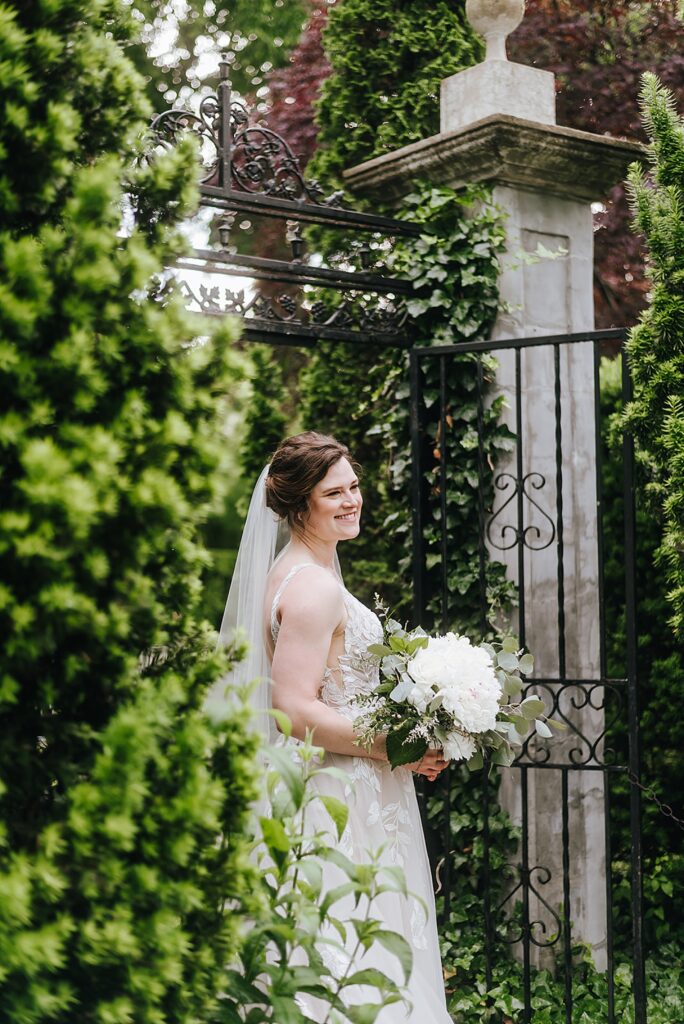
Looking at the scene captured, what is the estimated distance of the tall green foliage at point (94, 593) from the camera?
4.82ft

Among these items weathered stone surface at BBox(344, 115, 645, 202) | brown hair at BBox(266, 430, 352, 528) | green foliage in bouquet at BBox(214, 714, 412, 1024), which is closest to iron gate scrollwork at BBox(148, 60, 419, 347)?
weathered stone surface at BBox(344, 115, 645, 202)

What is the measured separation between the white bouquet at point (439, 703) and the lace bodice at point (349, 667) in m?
0.09

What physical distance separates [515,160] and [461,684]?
2724mm

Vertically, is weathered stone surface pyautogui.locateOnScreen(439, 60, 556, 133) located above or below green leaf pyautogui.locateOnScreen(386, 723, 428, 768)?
above

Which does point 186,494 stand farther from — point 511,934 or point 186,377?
point 511,934

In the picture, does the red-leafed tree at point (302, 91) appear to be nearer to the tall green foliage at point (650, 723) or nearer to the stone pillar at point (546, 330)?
the stone pillar at point (546, 330)

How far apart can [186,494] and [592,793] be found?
3.37 meters

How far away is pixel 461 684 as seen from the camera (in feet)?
8.89

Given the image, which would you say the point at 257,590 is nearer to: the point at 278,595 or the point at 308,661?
the point at 278,595

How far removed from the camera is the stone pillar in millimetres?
4438

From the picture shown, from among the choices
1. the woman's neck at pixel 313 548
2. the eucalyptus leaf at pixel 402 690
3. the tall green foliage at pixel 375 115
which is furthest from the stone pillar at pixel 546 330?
the eucalyptus leaf at pixel 402 690

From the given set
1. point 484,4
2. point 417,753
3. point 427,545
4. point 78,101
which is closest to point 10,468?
point 78,101

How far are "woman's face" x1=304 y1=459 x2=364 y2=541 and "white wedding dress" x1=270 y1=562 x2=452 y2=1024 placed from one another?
17 cm

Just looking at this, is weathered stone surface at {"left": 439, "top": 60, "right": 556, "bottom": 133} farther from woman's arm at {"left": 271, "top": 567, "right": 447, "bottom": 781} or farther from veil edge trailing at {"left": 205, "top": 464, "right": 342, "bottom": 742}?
woman's arm at {"left": 271, "top": 567, "right": 447, "bottom": 781}
